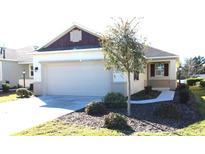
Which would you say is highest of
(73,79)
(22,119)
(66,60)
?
(66,60)

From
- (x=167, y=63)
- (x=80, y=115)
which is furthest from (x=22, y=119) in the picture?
(x=167, y=63)

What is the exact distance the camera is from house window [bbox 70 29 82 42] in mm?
21078

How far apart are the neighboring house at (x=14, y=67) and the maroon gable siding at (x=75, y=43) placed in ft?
30.5

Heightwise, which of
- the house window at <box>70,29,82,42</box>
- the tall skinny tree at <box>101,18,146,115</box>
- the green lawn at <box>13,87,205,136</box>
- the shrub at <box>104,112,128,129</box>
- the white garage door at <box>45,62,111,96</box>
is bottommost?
the green lawn at <box>13,87,205,136</box>

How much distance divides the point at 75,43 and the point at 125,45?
9.86 metres

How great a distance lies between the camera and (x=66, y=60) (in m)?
20.9

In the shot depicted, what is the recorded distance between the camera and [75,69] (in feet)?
69.3

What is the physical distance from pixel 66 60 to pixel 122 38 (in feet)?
31.4

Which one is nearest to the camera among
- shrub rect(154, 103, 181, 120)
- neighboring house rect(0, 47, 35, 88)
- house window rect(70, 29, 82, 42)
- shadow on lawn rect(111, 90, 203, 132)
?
shadow on lawn rect(111, 90, 203, 132)

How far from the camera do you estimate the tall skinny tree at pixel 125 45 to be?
11992 mm

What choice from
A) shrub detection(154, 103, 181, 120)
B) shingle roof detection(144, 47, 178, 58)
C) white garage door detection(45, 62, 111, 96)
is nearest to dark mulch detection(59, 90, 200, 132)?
shrub detection(154, 103, 181, 120)

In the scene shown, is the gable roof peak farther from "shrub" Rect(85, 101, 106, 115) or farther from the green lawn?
the green lawn

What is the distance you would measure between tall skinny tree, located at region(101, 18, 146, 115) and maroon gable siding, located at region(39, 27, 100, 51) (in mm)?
7830
